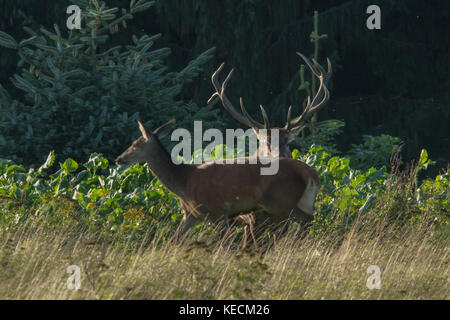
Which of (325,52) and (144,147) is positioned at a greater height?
(144,147)

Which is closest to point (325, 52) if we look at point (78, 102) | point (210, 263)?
point (78, 102)

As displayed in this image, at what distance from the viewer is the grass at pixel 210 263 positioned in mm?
5668

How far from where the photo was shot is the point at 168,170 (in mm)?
7812

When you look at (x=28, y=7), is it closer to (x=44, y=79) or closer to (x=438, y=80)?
(x=44, y=79)

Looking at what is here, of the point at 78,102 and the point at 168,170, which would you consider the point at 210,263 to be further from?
the point at 78,102

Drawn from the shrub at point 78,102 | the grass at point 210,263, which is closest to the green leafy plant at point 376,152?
the shrub at point 78,102

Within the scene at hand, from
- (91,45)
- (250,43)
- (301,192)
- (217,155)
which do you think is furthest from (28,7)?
(301,192)

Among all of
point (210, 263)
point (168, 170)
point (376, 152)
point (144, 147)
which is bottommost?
point (376, 152)

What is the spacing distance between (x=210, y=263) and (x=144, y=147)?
207cm

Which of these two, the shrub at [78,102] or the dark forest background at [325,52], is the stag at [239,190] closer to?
the shrub at [78,102]

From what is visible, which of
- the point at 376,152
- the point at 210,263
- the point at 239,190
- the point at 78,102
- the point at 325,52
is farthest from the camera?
the point at 325,52

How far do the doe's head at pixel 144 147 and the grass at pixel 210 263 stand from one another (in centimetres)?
61

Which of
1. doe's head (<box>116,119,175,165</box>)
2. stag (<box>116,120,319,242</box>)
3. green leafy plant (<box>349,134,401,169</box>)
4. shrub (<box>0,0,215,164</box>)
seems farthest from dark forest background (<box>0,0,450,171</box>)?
stag (<box>116,120,319,242</box>)
